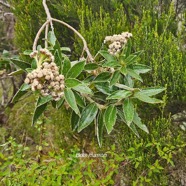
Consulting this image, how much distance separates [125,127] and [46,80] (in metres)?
1.59

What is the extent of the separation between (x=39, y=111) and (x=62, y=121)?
1.79 meters

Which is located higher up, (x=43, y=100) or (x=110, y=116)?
(x=43, y=100)

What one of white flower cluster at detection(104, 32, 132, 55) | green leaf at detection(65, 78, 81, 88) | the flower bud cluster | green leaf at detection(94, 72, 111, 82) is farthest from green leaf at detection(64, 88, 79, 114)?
white flower cluster at detection(104, 32, 132, 55)

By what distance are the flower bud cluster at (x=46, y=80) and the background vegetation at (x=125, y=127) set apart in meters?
1.00

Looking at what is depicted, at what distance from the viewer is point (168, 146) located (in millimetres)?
2344

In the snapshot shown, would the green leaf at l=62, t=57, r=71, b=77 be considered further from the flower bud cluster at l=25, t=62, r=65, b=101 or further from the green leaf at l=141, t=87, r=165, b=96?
the green leaf at l=141, t=87, r=165, b=96

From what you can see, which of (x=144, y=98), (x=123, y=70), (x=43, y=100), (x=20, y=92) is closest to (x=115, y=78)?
(x=123, y=70)

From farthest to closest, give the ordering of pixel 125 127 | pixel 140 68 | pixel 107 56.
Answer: pixel 125 127, pixel 140 68, pixel 107 56

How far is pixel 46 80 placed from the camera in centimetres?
107

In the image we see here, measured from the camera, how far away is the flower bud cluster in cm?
103

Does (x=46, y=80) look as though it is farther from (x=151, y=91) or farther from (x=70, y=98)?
(x=151, y=91)

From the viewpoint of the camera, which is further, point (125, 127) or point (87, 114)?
point (125, 127)

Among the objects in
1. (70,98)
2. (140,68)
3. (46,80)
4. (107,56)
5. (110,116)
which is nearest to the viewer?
(46,80)

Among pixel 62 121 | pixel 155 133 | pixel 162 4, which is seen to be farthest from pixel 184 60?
Answer: pixel 62 121
